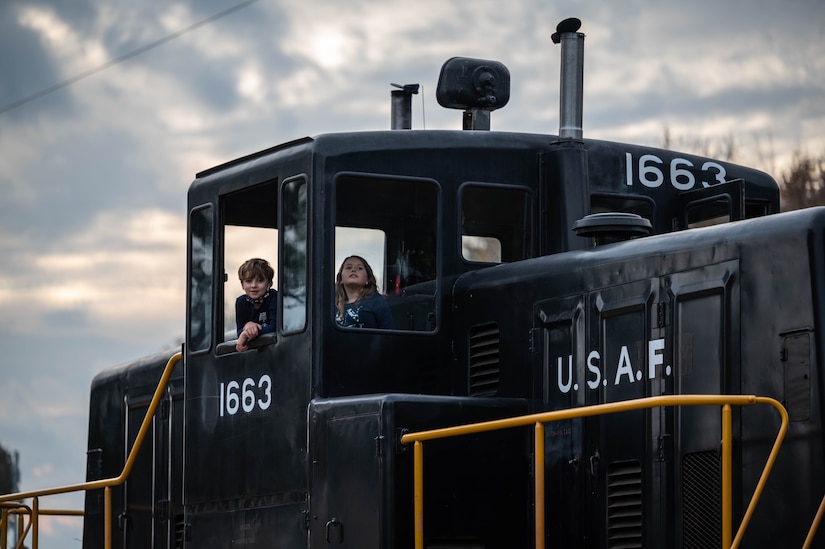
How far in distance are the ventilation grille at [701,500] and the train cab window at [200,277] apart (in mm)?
3050

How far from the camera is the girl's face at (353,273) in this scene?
285 inches

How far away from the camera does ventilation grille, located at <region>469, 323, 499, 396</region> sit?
731 cm

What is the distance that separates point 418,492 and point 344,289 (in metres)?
1.29

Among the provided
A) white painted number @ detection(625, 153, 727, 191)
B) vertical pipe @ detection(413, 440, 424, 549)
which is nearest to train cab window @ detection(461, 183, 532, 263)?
white painted number @ detection(625, 153, 727, 191)

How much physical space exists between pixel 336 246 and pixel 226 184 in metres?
0.98

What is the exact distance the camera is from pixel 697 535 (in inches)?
239

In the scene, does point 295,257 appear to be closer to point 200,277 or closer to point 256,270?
point 256,270

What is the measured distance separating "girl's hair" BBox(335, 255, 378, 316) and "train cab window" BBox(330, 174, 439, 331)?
31 millimetres

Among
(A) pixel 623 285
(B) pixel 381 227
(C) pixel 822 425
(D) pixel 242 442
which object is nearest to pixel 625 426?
(A) pixel 623 285

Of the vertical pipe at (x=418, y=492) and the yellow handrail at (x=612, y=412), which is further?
the vertical pipe at (x=418, y=492)

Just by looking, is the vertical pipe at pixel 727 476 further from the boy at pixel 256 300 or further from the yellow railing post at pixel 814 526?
the boy at pixel 256 300

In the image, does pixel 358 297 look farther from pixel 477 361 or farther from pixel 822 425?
pixel 822 425

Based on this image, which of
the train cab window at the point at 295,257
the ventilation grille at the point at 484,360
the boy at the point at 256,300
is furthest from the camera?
the boy at the point at 256,300

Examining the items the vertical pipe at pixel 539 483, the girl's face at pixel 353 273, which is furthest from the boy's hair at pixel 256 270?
the vertical pipe at pixel 539 483
